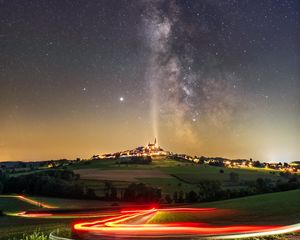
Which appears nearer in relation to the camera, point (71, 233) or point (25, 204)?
point (71, 233)

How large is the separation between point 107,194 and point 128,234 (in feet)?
279

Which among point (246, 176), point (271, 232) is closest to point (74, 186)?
point (246, 176)

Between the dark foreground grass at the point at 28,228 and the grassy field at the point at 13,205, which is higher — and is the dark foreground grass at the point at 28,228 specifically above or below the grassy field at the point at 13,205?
below

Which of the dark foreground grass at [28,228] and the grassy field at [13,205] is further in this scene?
the grassy field at [13,205]

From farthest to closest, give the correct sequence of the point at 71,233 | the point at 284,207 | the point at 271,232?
the point at 284,207 → the point at 71,233 → the point at 271,232

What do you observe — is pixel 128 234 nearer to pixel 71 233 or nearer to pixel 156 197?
pixel 71 233

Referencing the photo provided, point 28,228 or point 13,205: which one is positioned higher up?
point 13,205

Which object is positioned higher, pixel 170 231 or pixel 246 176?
pixel 246 176

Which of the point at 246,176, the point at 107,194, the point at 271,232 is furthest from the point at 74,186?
the point at 271,232

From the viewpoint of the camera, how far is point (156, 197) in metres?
109

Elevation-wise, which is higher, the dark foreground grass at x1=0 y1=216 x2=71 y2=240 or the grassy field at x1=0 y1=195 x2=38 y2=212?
the grassy field at x1=0 y1=195 x2=38 y2=212

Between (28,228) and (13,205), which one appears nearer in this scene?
(28,228)

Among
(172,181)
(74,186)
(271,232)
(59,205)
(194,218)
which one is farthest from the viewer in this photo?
(172,181)

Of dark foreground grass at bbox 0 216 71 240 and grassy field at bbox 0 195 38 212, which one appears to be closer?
dark foreground grass at bbox 0 216 71 240
